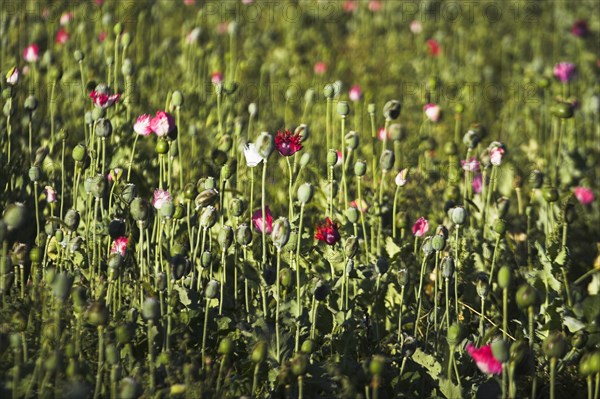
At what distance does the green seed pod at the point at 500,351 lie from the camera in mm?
1503

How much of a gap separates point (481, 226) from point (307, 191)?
818 millimetres

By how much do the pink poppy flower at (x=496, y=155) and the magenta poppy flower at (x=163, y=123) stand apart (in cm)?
85

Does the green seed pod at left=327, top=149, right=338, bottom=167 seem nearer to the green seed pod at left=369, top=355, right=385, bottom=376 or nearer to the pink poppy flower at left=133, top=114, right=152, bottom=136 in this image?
the pink poppy flower at left=133, top=114, right=152, bottom=136

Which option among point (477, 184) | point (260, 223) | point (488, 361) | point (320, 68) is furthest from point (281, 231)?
point (320, 68)

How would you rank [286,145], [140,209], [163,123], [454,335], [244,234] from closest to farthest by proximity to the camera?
[454,335] < [140,209] < [244,234] < [286,145] < [163,123]

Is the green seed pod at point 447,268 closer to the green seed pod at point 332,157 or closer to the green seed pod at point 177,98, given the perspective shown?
the green seed pod at point 332,157

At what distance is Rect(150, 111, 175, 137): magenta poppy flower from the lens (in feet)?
6.88

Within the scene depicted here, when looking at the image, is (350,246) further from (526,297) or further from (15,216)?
(15,216)

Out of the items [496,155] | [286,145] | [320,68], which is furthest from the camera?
[320,68]

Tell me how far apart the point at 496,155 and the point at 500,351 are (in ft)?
2.95

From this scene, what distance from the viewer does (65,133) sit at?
7.13 ft

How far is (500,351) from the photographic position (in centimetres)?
151

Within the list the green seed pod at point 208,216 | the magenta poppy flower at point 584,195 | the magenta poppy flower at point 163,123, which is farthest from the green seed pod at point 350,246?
the magenta poppy flower at point 584,195

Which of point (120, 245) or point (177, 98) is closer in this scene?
point (120, 245)
